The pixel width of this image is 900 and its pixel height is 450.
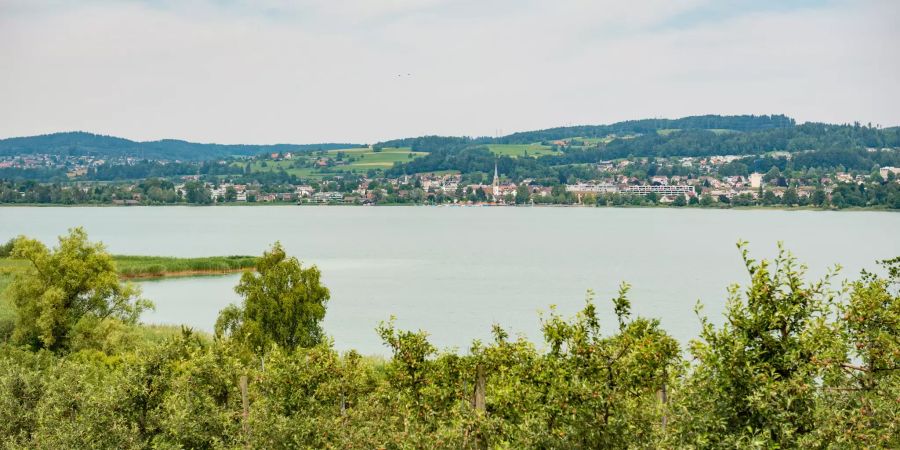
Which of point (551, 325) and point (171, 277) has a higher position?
point (551, 325)

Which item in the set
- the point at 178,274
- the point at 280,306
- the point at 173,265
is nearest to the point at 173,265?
the point at 173,265

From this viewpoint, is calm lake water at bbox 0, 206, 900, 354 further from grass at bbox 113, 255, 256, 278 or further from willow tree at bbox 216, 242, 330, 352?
willow tree at bbox 216, 242, 330, 352

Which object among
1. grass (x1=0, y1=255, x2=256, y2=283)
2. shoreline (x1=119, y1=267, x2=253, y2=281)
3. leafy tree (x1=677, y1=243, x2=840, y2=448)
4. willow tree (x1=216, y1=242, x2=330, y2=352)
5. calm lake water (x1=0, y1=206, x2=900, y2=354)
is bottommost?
calm lake water (x1=0, y1=206, x2=900, y2=354)

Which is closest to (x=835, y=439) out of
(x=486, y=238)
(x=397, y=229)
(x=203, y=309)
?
(x=203, y=309)

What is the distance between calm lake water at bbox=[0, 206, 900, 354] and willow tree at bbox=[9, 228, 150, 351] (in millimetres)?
13160

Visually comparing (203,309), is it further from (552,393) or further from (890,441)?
(890,441)

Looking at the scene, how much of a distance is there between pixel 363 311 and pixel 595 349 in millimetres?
41740

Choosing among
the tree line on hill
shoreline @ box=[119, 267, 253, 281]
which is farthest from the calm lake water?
the tree line on hill

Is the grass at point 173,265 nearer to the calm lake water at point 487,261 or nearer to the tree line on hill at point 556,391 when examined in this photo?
the calm lake water at point 487,261

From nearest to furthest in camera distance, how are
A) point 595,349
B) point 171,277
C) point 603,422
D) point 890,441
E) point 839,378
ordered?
point 890,441, point 839,378, point 603,422, point 595,349, point 171,277

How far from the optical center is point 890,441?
10.5 metres

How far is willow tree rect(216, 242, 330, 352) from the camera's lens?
30203 millimetres

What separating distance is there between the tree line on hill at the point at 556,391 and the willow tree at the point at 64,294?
9.20 meters

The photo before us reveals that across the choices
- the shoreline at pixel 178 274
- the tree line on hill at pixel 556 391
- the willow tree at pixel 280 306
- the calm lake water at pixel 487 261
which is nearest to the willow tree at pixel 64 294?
the willow tree at pixel 280 306
